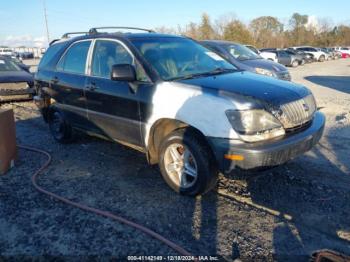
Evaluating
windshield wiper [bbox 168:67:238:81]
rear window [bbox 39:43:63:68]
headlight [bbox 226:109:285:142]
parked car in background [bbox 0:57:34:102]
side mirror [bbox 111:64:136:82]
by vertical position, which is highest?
rear window [bbox 39:43:63:68]

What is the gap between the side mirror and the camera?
4062 millimetres

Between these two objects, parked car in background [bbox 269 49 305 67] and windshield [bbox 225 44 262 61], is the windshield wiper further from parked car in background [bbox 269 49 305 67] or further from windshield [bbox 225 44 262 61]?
parked car in background [bbox 269 49 305 67]

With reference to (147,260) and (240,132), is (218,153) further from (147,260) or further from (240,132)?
(147,260)

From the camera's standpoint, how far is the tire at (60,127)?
19.2ft

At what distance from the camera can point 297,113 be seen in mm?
3732

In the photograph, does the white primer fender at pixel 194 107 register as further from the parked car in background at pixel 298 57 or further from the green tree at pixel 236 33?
the green tree at pixel 236 33

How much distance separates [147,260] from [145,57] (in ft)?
7.85

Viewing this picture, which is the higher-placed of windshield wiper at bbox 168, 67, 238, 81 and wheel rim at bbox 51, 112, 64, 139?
windshield wiper at bbox 168, 67, 238, 81

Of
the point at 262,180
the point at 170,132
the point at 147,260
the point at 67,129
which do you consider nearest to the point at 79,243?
the point at 147,260

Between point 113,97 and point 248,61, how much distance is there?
22.0 ft

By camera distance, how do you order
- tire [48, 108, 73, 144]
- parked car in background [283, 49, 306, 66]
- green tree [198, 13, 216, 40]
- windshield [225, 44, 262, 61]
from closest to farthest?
1. tire [48, 108, 73, 144]
2. windshield [225, 44, 262, 61]
3. parked car in background [283, 49, 306, 66]
4. green tree [198, 13, 216, 40]

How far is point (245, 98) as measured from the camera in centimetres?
349

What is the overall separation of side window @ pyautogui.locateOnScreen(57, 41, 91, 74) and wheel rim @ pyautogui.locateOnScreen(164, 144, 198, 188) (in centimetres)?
198

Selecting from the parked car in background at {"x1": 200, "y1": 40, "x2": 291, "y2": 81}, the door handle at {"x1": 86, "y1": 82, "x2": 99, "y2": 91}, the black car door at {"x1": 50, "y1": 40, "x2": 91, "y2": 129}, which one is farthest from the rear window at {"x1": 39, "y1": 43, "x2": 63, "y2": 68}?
the parked car in background at {"x1": 200, "y1": 40, "x2": 291, "y2": 81}
